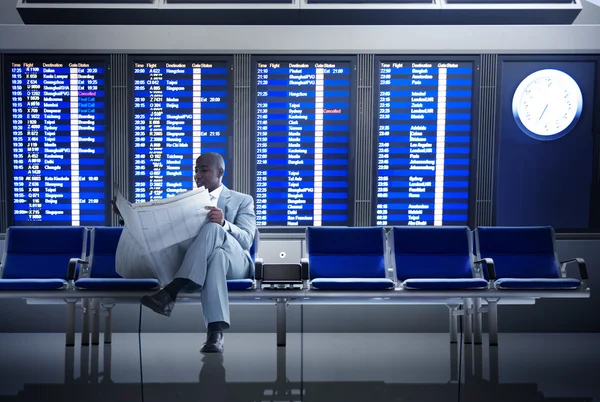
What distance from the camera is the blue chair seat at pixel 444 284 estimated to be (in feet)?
15.6

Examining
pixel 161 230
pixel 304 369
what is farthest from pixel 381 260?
pixel 161 230

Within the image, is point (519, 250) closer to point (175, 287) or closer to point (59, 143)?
point (175, 287)

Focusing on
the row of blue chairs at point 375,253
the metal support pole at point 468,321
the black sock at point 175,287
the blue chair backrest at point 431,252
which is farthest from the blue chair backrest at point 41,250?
the metal support pole at point 468,321

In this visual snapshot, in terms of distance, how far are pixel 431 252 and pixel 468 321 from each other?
62cm

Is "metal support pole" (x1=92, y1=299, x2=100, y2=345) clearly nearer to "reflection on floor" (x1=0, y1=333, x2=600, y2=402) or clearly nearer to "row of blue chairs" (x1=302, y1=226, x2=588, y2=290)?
"reflection on floor" (x1=0, y1=333, x2=600, y2=402)

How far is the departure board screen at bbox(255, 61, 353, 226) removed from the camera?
5887mm

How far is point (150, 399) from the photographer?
3150mm

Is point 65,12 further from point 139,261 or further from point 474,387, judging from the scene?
point 474,387

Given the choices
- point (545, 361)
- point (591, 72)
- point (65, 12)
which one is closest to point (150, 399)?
point (545, 361)

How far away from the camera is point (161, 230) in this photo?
4.21 meters

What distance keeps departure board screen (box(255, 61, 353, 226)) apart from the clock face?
5.18 feet

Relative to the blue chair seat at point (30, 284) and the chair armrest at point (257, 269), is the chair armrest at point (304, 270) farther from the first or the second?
the blue chair seat at point (30, 284)

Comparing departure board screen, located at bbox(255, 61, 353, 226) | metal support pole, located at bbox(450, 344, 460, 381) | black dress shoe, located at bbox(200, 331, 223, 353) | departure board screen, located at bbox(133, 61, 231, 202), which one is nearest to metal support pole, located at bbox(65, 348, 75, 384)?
black dress shoe, located at bbox(200, 331, 223, 353)

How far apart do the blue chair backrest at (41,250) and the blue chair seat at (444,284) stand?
8.67 feet
